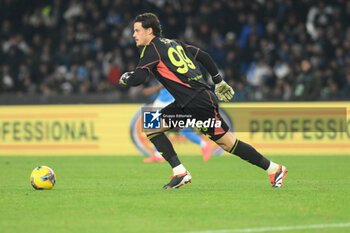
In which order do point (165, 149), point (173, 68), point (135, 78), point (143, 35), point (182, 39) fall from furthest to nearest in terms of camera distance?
point (182, 39) → point (165, 149) → point (143, 35) → point (173, 68) → point (135, 78)

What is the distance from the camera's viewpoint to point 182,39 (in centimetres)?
1989

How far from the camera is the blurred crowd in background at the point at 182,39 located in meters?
18.5

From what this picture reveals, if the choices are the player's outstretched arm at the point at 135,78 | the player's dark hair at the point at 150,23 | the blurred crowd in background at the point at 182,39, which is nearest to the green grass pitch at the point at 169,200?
the player's outstretched arm at the point at 135,78

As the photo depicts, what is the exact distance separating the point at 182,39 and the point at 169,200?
1247 cm

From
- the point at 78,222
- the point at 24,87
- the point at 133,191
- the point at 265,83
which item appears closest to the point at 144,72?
the point at 133,191

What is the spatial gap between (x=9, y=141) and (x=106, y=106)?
240 centimetres

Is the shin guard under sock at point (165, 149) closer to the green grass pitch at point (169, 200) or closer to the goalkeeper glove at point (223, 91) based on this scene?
the green grass pitch at point (169, 200)

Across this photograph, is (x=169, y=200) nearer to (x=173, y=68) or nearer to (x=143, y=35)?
(x=173, y=68)

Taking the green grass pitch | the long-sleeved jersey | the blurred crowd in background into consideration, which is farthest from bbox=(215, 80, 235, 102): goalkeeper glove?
the blurred crowd in background

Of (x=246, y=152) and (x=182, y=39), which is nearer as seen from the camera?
(x=246, y=152)

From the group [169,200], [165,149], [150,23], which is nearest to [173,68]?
[150,23]

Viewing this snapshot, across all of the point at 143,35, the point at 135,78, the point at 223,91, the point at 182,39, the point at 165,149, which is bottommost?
the point at 182,39

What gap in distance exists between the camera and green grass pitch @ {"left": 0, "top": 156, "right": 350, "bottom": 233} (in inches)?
249

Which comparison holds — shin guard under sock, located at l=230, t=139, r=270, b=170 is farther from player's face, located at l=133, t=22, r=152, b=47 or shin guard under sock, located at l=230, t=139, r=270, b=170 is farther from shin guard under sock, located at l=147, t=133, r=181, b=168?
player's face, located at l=133, t=22, r=152, b=47
